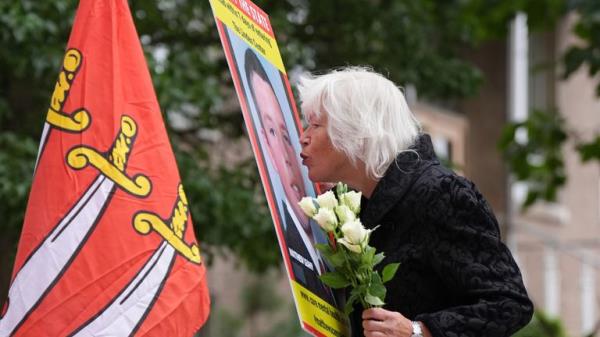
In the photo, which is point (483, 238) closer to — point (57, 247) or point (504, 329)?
point (504, 329)

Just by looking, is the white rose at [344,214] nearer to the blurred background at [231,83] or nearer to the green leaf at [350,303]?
→ the green leaf at [350,303]

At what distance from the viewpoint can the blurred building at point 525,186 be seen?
17.6m

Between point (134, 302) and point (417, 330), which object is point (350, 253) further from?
point (134, 302)

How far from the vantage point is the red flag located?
3.95m

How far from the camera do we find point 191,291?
4141 mm

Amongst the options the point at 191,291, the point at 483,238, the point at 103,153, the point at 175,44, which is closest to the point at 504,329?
the point at 483,238

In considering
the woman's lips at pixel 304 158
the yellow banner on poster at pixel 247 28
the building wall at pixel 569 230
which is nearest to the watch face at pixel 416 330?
the woman's lips at pixel 304 158

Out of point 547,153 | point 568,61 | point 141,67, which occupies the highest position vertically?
point 141,67

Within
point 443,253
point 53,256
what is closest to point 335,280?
point 443,253

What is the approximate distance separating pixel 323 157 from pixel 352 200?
190mm

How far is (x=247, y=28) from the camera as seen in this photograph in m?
4.02

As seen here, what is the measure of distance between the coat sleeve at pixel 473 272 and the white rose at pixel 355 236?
7.8 inches

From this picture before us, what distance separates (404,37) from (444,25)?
104 cm

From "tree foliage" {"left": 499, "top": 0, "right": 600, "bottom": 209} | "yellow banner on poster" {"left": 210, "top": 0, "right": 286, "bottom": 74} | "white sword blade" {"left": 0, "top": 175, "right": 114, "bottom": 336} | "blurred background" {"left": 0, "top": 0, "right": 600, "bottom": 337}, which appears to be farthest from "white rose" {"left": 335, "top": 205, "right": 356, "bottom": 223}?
"tree foliage" {"left": 499, "top": 0, "right": 600, "bottom": 209}
